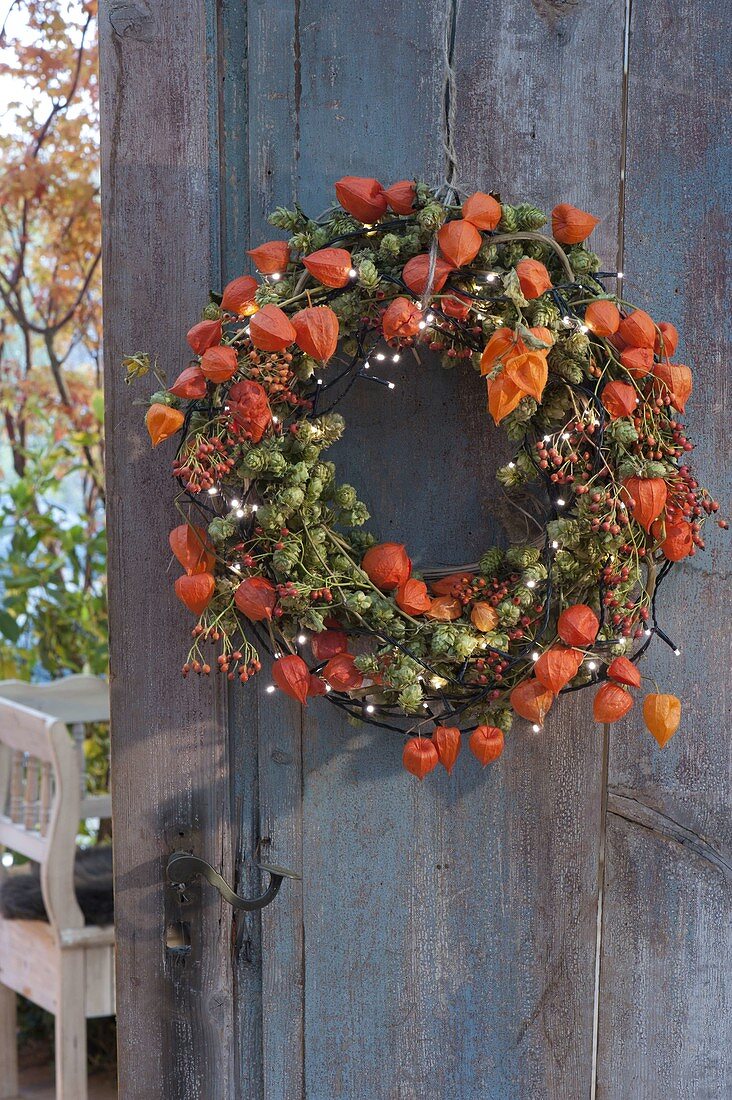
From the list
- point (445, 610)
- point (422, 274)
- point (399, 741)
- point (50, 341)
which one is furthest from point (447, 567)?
point (50, 341)

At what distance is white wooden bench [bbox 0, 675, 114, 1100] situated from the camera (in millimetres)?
1783

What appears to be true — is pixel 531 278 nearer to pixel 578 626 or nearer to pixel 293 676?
pixel 578 626

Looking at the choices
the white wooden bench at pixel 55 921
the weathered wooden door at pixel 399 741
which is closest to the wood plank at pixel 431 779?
the weathered wooden door at pixel 399 741

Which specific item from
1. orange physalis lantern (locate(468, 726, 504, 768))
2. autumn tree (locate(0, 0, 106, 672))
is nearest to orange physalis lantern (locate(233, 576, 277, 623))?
orange physalis lantern (locate(468, 726, 504, 768))

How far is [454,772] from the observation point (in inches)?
40.1

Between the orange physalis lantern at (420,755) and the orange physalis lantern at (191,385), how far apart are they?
1.26 feet

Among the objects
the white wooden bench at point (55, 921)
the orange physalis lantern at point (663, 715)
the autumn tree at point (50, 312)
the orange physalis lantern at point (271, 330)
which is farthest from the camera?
the autumn tree at point (50, 312)

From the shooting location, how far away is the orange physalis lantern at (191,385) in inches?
32.1

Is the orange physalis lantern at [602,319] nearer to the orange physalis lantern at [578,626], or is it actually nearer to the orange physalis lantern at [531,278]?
the orange physalis lantern at [531,278]

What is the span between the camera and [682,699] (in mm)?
1022

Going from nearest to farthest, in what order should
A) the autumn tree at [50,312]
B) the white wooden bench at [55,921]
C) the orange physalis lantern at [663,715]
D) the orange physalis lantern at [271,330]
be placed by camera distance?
1. the orange physalis lantern at [271,330]
2. the orange physalis lantern at [663,715]
3. the white wooden bench at [55,921]
4. the autumn tree at [50,312]

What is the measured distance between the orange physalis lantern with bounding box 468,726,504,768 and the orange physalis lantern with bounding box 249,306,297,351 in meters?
0.42

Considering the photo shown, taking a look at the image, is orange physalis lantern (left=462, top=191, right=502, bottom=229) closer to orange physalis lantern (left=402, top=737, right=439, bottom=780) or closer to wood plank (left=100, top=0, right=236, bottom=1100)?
wood plank (left=100, top=0, right=236, bottom=1100)

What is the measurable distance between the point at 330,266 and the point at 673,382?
0.34 meters
